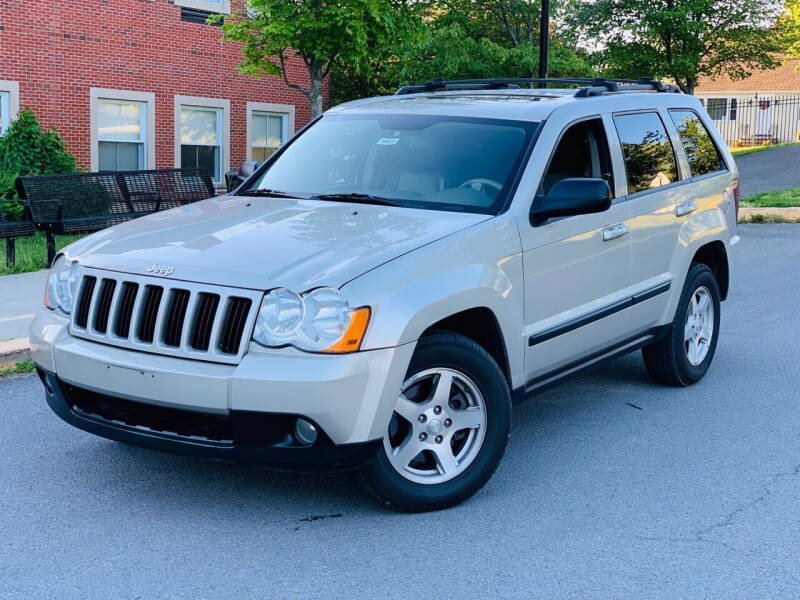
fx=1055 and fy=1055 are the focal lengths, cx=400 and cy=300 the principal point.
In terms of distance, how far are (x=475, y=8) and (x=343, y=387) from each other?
980 inches

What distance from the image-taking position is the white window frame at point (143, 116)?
19.3 m

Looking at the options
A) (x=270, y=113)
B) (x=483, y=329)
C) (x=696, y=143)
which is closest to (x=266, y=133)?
(x=270, y=113)

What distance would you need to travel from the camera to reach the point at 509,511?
475cm

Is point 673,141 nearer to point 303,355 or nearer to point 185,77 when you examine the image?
point 303,355

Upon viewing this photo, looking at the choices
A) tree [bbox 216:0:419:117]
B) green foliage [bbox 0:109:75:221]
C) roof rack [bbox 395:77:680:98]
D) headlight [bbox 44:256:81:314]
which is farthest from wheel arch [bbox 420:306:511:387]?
green foliage [bbox 0:109:75:221]

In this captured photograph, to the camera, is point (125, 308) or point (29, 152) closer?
point (125, 308)

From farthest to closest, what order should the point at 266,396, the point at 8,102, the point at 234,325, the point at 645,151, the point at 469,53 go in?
1. the point at 469,53
2. the point at 8,102
3. the point at 645,151
4. the point at 234,325
5. the point at 266,396

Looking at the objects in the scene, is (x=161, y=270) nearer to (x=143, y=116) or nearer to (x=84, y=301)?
(x=84, y=301)

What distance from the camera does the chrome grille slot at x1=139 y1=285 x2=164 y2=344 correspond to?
14.5 ft

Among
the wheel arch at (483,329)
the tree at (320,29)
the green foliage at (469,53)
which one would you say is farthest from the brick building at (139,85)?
the wheel arch at (483,329)

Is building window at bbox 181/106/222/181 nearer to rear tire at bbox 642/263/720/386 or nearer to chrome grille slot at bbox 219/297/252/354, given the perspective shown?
rear tire at bbox 642/263/720/386

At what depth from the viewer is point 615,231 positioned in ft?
19.2

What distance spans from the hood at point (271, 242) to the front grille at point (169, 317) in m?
0.06

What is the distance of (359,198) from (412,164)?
1.23ft
